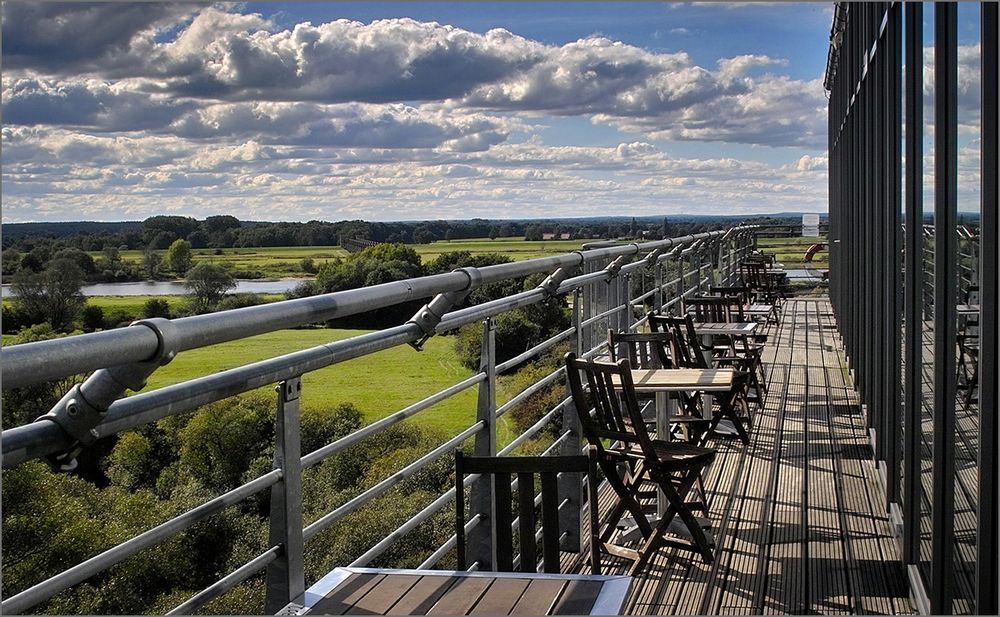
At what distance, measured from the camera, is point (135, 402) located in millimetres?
1381

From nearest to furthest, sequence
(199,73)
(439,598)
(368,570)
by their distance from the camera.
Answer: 1. (439,598)
2. (368,570)
3. (199,73)

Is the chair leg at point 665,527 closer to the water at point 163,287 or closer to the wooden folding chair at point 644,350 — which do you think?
the wooden folding chair at point 644,350

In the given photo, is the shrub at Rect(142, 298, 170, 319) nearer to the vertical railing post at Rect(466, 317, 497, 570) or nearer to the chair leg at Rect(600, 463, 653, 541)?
the vertical railing post at Rect(466, 317, 497, 570)

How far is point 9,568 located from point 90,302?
24.5ft

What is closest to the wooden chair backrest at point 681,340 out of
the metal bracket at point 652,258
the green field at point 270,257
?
the metal bracket at point 652,258

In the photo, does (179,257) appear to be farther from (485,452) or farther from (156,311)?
(485,452)

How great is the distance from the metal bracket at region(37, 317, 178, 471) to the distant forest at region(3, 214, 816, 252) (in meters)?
16.9

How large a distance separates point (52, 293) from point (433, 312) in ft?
51.6

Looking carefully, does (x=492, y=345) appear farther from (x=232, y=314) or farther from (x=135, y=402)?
(x=135, y=402)

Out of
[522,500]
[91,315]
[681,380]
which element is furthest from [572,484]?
[91,315]

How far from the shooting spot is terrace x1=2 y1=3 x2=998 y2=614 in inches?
55.4

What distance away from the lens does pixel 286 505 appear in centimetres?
182

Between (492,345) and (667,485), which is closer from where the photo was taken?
(492,345)

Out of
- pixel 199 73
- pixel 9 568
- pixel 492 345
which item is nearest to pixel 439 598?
pixel 492 345
